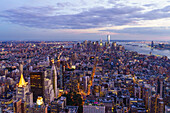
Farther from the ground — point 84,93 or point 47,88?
point 47,88

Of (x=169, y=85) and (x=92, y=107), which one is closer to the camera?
(x=92, y=107)

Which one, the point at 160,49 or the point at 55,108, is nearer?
the point at 55,108

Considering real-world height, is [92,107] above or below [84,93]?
above

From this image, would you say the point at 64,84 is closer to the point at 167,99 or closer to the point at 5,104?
the point at 5,104

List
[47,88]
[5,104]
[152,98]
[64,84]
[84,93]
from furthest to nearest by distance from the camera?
1. [64,84]
2. [84,93]
3. [47,88]
4. [5,104]
5. [152,98]

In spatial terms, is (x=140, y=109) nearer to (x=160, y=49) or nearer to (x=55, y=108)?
(x=55, y=108)

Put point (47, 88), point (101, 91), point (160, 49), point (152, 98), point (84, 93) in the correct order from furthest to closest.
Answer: point (160, 49), point (84, 93), point (101, 91), point (47, 88), point (152, 98)

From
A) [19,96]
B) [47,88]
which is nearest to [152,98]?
[47,88]

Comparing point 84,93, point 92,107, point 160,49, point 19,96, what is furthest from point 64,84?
point 160,49

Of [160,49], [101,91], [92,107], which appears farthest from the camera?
[160,49]
